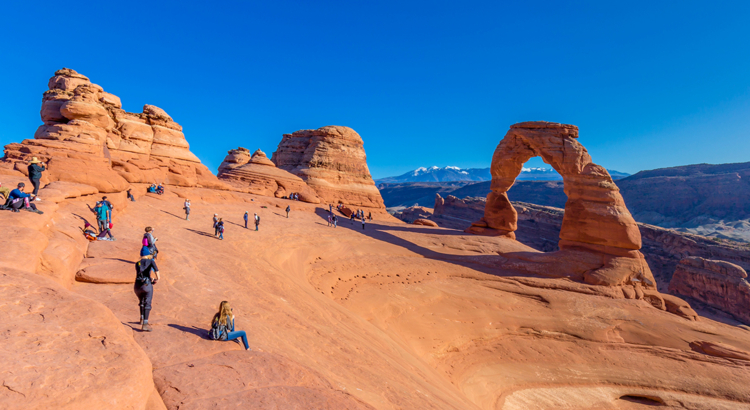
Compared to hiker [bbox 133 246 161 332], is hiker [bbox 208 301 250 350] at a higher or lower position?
lower

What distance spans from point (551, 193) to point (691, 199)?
3584 cm

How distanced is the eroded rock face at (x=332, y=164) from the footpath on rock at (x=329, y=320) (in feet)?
42.8

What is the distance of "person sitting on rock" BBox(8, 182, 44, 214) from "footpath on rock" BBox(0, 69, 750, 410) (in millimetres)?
333

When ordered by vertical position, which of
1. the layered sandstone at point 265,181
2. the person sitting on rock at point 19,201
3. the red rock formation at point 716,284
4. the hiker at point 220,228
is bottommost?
the red rock formation at point 716,284

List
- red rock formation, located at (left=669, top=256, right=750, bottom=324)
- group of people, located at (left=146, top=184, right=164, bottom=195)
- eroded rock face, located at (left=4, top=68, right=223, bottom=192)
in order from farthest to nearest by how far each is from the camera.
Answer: red rock formation, located at (left=669, top=256, right=750, bottom=324)
group of people, located at (left=146, top=184, right=164, bottom=195)
eroded rock face, located at (left=4, top=68, right=223, bottom=192)

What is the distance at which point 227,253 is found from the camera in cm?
1212

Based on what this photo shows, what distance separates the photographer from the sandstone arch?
16094 millimetres

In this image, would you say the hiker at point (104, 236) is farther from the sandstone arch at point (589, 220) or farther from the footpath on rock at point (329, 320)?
the sandstone arch at point (589, 220)

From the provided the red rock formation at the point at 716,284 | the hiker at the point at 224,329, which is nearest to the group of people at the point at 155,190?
the hiker at the point at 224,329

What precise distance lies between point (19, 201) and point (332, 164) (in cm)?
3006

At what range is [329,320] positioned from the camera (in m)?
8.57

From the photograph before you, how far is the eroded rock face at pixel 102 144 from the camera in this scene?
13.9m

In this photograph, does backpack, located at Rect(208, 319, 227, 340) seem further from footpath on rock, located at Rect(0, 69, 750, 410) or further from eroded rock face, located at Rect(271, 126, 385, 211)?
eroded rock face, located at Rect(271, 126, 385, 211)

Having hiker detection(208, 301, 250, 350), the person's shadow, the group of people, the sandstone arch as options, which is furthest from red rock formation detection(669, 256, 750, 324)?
the group of people
